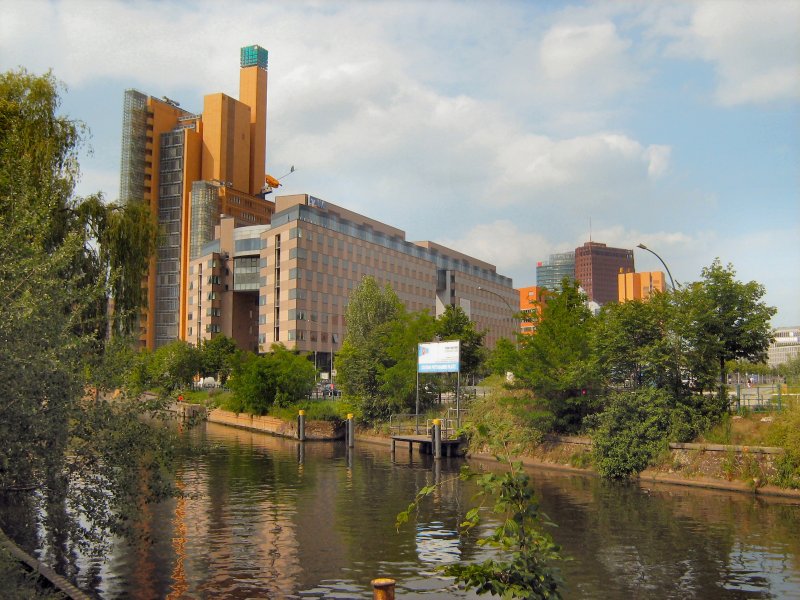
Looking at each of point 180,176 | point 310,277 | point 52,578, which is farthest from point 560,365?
point 180,176

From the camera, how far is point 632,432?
3216cm

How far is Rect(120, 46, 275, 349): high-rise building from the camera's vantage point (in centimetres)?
15400

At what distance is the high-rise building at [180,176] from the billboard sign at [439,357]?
113m

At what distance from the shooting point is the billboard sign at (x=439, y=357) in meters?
44.3

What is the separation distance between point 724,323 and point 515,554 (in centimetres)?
2733

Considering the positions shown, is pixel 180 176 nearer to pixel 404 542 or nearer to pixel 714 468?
pixel 714 468

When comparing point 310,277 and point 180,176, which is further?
point 180,176

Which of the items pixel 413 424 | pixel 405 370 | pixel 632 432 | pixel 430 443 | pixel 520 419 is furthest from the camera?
pixel 405 370

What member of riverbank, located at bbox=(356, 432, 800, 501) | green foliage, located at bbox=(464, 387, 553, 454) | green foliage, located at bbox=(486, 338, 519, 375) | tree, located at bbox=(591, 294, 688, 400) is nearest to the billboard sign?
green foliage, located at bbox=(464, 387, 553, 454)

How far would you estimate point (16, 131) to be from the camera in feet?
64.9

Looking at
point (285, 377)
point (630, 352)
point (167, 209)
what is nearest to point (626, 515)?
point (630, 352)

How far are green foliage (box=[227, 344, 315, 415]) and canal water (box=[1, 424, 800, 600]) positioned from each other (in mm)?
29109

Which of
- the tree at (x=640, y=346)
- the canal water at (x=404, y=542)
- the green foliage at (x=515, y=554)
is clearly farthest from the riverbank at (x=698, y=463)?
the green foliage at (x=515, y=554)

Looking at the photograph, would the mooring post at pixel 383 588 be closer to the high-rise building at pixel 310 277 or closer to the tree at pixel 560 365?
the tree at pixel 560 365
